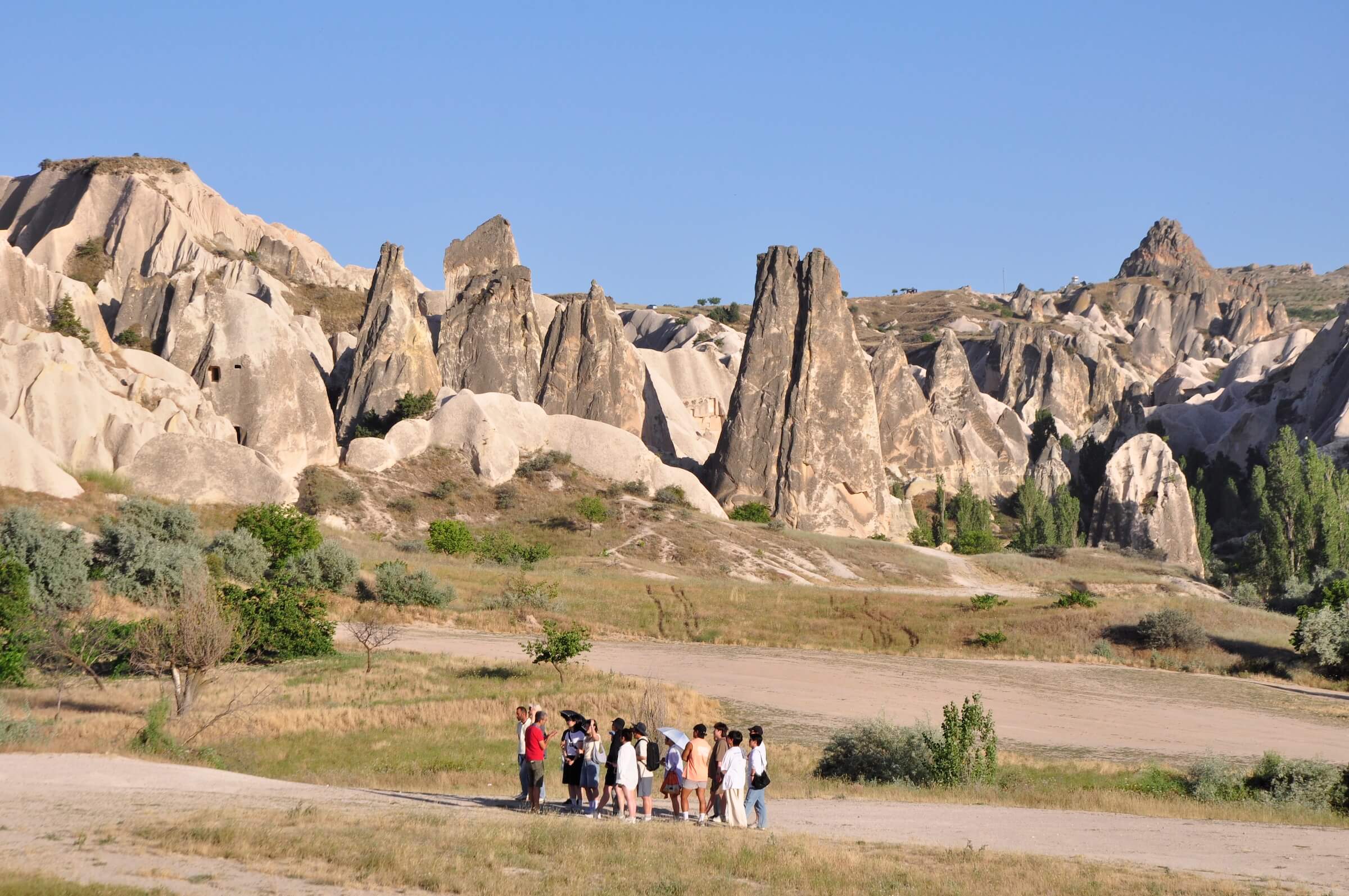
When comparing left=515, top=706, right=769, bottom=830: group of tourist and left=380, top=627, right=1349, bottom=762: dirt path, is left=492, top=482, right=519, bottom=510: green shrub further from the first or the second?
left=515, top=706, right=769, bottom=830: group of tourist

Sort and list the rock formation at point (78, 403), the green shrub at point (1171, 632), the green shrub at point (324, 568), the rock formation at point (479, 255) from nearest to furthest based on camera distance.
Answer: the green shrub at point (1171, 632), the green shrub at point (324, 568), the rock formation at point (78, 403), the rock formation at point (479, 255)

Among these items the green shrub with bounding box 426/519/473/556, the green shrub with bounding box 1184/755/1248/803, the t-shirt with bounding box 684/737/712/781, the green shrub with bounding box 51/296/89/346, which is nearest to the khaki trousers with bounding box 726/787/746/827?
the t-shirt with bounding box 684/737/712/781

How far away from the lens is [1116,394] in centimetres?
12294

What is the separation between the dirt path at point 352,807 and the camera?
426 inches

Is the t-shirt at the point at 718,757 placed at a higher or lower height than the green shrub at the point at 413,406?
lower

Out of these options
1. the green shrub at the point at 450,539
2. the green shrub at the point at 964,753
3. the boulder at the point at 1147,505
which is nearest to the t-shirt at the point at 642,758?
the green shrub at the point at 964,753

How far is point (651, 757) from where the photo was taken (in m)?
16.6

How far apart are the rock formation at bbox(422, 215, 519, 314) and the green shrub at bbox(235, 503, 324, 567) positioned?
41.2 m

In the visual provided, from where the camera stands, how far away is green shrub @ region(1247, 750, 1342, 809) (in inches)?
725

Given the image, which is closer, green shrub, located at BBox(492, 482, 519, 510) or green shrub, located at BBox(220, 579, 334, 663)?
green shrub, located at BBox(220, 579, 334, 663)

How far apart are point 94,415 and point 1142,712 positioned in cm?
3335

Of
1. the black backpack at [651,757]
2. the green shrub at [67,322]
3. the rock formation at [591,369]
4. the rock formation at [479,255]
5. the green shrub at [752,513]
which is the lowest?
the black backpack at [651,757]

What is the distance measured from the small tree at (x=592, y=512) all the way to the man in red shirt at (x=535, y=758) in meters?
39.8

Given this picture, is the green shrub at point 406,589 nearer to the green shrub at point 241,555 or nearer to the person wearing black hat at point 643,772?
the green shrub at point 241,555
